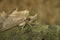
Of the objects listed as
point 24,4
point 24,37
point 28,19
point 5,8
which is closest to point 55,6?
point 24,4

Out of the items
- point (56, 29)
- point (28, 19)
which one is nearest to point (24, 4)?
point (28, 19)

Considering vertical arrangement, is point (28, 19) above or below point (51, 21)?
below

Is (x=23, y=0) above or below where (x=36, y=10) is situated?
above

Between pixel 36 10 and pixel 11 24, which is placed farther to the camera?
pixel 36 10

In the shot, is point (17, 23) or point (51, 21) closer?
point (17, 23)

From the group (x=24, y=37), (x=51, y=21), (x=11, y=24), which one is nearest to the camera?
(x=24, y=37)

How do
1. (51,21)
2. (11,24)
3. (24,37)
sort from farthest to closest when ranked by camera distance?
(51,21) → (11,24) → (24,37)

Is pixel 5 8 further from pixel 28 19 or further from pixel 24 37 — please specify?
pixel 24 37

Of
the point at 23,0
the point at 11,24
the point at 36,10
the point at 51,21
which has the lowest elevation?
the point at 11,24

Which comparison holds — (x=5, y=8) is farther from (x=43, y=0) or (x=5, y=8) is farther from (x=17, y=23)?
(x=17, y=23)
